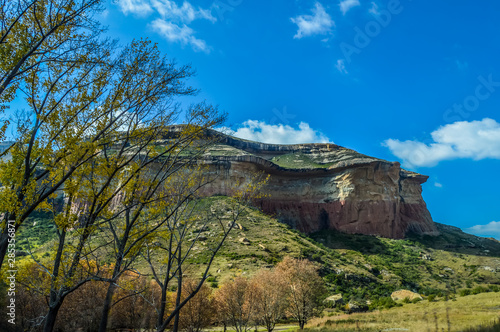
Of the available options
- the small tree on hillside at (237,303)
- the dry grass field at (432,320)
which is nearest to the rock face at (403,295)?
the dry grass field at (432,320)

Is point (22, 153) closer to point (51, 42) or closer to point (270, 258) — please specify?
point (51, 42)

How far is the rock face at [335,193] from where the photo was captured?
6812 cm

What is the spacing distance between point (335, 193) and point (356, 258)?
21.3m

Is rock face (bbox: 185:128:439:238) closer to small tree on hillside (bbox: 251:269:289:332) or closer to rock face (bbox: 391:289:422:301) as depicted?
rock face (bbox: 391:289:422:301)

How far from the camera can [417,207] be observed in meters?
80.4

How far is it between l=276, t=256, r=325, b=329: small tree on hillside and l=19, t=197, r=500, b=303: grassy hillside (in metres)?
9.29

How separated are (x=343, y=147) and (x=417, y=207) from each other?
2543 centimetres

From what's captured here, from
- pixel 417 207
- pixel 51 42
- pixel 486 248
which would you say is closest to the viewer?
pixel 51 42

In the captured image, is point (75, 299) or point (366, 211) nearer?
point (75, 299)

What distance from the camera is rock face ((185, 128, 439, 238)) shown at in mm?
68125

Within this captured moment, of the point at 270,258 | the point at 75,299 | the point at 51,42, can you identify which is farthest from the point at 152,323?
the point at 51,42

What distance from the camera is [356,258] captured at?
5372cm

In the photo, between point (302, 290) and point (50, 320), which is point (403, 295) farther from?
point (50, 320)

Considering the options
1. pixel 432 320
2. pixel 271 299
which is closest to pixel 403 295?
pixel 432 320
